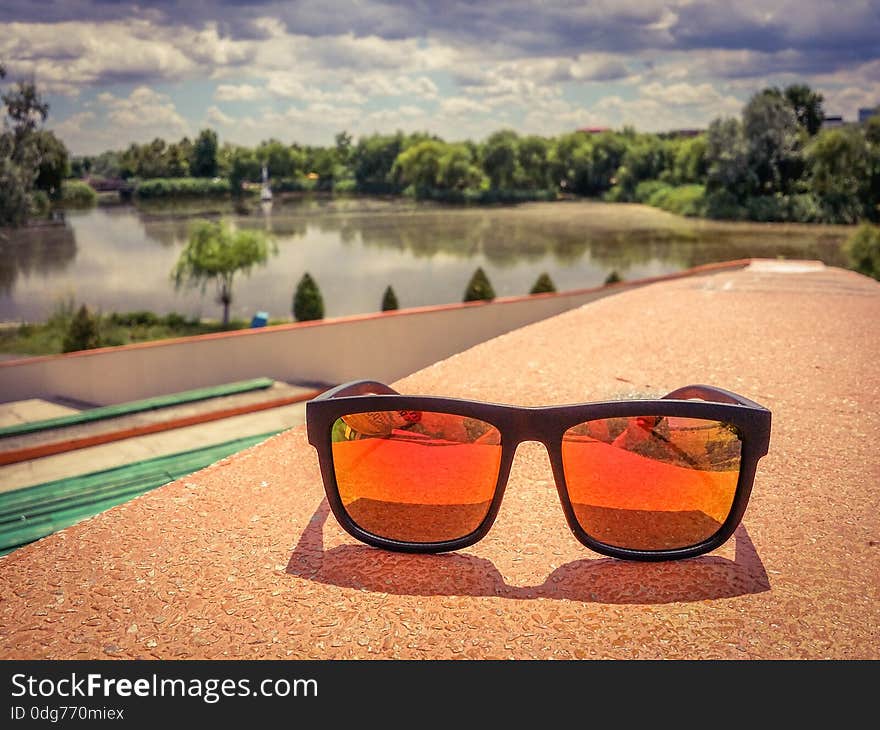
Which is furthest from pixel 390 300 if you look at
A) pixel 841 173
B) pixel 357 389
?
pixel 841 173

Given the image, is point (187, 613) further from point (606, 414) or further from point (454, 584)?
point (606, 414)

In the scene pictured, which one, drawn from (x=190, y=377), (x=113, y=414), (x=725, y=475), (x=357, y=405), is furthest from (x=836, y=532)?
(x=190, y=377)

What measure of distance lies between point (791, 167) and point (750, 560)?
3558 cm

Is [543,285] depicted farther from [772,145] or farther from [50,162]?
[772,145]

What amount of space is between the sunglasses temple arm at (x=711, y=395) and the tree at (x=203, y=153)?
28942mm

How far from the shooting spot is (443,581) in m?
1.26

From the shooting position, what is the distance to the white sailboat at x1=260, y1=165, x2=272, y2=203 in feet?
108

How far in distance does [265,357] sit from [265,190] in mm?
26566

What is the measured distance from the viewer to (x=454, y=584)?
126cm

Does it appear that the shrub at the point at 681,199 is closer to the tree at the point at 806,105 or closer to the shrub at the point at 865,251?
the tree at the point at 806,105

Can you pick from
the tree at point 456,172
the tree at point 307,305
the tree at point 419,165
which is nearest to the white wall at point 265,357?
the tree at point 307,305

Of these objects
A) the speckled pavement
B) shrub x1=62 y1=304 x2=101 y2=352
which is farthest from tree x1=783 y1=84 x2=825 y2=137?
the speckled pavement

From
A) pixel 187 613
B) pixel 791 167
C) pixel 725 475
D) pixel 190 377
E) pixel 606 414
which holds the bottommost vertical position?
pixel 190 377

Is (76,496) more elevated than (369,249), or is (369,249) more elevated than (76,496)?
(76,496)
